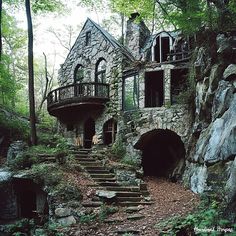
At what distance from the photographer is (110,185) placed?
35.3 ft

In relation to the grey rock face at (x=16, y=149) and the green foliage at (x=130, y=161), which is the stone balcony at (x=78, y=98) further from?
the grey rock face at (x=16, y=149)

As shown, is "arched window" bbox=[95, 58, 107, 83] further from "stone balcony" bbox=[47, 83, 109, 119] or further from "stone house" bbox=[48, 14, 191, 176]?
"stone balcony" bbox=[47, 83, 109, 119]

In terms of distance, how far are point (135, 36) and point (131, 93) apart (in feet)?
17.9

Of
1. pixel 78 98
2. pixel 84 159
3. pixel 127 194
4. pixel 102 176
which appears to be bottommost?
pixel 127 194

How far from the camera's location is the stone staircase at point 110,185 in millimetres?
9367

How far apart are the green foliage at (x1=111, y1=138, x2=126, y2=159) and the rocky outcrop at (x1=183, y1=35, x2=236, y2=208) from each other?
3752mm

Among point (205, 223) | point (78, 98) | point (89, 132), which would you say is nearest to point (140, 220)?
point (205, 223)

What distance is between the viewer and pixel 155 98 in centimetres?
1650

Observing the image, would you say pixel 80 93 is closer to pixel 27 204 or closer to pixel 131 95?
pixel 131 95

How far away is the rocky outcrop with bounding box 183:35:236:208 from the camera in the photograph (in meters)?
→ 6.75

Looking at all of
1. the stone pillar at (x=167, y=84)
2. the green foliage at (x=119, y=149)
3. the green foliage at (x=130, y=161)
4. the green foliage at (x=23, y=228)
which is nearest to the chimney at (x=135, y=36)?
the stone pillar at (x=167, y=84)

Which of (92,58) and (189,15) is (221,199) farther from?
(92,58)

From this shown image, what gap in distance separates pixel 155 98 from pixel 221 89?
25.8 ft

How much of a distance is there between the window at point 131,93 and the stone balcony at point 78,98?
1229mm
